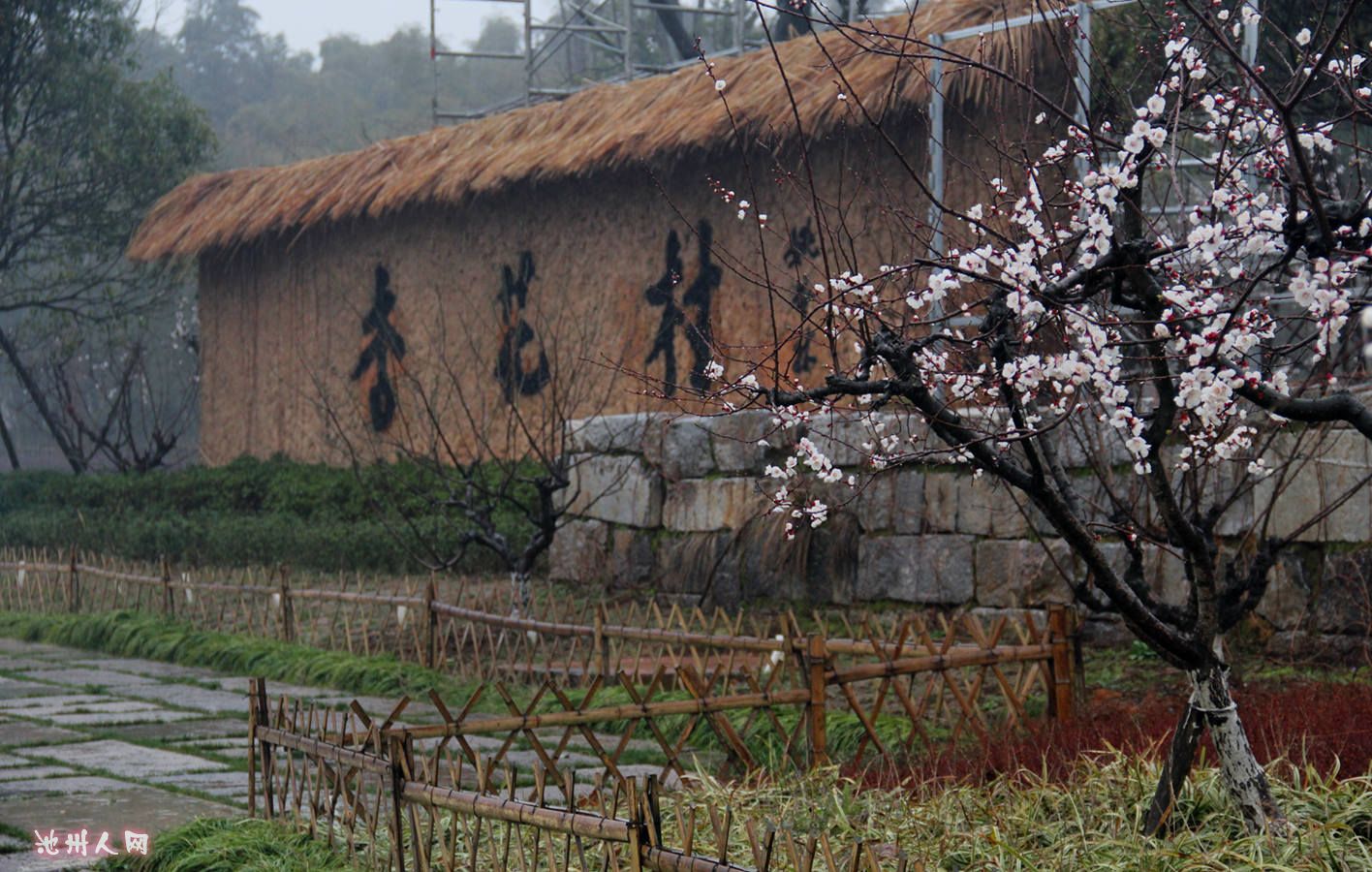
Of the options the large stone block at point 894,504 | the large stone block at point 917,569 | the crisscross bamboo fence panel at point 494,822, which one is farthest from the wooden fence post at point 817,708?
the large stone block at point 894,504

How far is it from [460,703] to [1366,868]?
5.31 metres

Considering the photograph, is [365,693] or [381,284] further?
[381,284]

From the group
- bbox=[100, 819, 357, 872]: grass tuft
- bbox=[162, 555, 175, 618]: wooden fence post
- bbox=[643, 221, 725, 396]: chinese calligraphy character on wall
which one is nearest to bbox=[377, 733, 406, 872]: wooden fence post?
bbox=[100, 819, 357, 872]: grass tuft

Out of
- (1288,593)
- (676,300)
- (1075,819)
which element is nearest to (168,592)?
(676,300)

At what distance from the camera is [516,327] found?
1330 cm

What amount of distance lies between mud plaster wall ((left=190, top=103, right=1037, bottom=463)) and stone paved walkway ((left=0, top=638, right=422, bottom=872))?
2480mm

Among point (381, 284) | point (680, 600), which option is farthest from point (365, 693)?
point (381, 284)

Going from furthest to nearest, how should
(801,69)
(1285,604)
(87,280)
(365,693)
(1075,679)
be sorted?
(87,280) < (801,69) < (365,693) < (1285,604) < (1075,679)

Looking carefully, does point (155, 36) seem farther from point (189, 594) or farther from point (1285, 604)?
point (1285, 604)

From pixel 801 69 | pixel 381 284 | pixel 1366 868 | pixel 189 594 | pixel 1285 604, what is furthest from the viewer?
pixel 381 284

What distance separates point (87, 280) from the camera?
70.8 ft


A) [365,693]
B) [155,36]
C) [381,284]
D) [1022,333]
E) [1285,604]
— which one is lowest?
[365,693]

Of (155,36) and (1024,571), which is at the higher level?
(155,36)

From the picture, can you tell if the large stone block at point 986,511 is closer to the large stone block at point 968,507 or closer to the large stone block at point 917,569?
the large stone block at point 968,507
